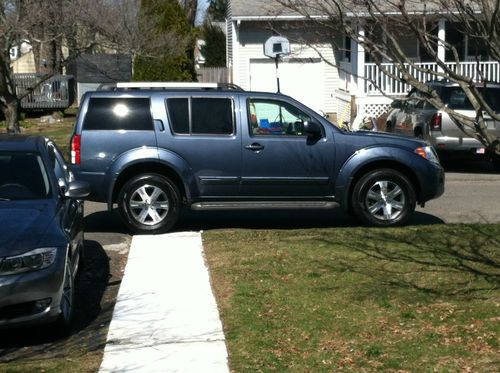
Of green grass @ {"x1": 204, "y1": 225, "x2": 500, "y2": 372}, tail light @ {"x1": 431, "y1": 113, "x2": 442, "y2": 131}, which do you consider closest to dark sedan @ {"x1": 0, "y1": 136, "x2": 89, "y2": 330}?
green grass @ {"x1": 204, "y1": 225, "x2": 500, "y2": 372}

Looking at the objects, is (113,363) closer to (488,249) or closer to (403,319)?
(403,319)

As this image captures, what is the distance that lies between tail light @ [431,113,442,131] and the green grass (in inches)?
266

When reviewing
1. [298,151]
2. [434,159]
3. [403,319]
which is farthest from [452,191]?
[403,319]

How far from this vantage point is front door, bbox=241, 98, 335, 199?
11.4 metres

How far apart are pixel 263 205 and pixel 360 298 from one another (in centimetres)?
368

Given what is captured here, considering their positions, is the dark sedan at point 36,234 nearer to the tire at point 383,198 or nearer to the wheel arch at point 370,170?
the wheel arch at point 370,170

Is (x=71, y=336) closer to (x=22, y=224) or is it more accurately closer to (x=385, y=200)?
(x=22, y=224)

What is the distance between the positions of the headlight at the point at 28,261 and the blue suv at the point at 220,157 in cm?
426

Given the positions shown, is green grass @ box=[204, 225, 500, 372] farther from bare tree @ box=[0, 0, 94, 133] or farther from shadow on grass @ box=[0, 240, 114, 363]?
bare tree @ box=[0, 0, 94, 133]

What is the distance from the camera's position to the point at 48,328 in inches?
295

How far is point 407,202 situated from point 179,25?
2107 centimetres

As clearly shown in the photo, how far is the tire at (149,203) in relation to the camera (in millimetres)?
11312

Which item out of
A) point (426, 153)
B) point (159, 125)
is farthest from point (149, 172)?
point (426, 153)

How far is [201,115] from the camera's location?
11.5 metres
